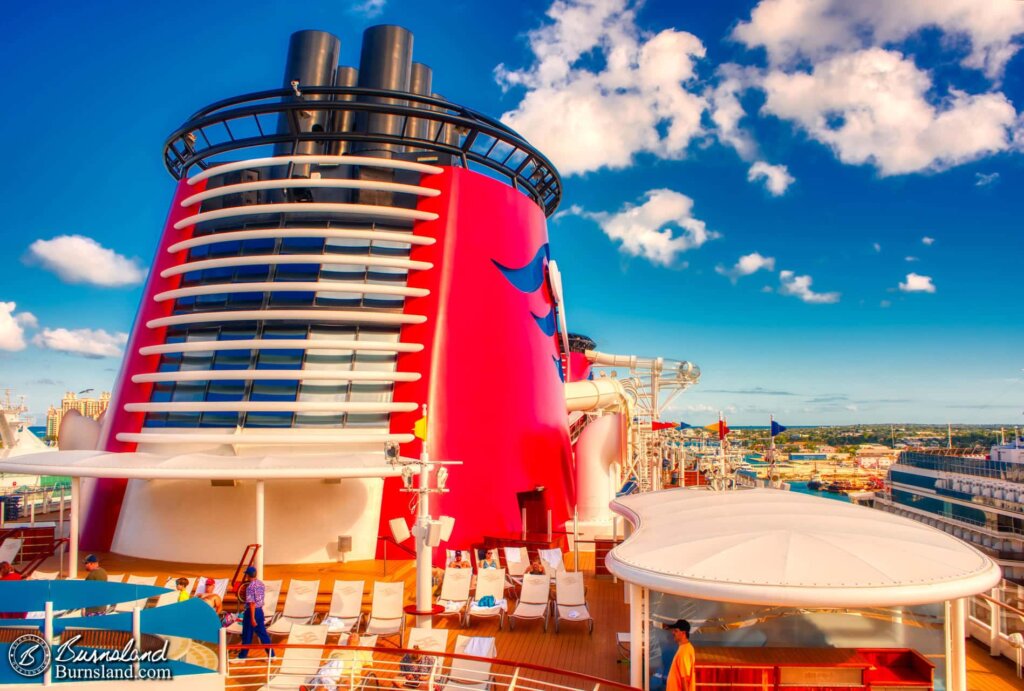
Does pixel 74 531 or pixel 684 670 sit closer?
pixel 684 670

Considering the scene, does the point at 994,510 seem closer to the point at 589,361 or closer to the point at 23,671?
the point at 589,361

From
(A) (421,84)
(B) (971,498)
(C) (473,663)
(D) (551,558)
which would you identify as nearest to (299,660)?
(C) (473,663)

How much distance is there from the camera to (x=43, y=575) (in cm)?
1151

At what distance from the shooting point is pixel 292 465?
1157cm

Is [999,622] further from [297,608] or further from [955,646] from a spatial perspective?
[297,608]

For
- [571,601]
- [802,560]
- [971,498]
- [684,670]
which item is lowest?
[971,498]

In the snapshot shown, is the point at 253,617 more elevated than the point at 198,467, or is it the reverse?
the point at 198,467

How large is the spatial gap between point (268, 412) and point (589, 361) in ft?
85.7

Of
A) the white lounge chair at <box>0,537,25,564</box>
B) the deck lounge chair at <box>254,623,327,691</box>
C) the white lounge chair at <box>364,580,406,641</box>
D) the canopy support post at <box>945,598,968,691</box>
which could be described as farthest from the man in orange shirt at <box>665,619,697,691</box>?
the white lounge chair at <box>0,537,25,564</box>

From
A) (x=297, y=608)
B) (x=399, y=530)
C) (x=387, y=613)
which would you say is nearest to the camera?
(x=387, y=613)

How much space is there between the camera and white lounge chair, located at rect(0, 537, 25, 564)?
12.4 meters

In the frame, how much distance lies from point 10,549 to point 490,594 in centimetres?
956

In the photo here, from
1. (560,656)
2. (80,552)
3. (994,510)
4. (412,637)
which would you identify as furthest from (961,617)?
(994,510)

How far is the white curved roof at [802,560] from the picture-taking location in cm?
586
